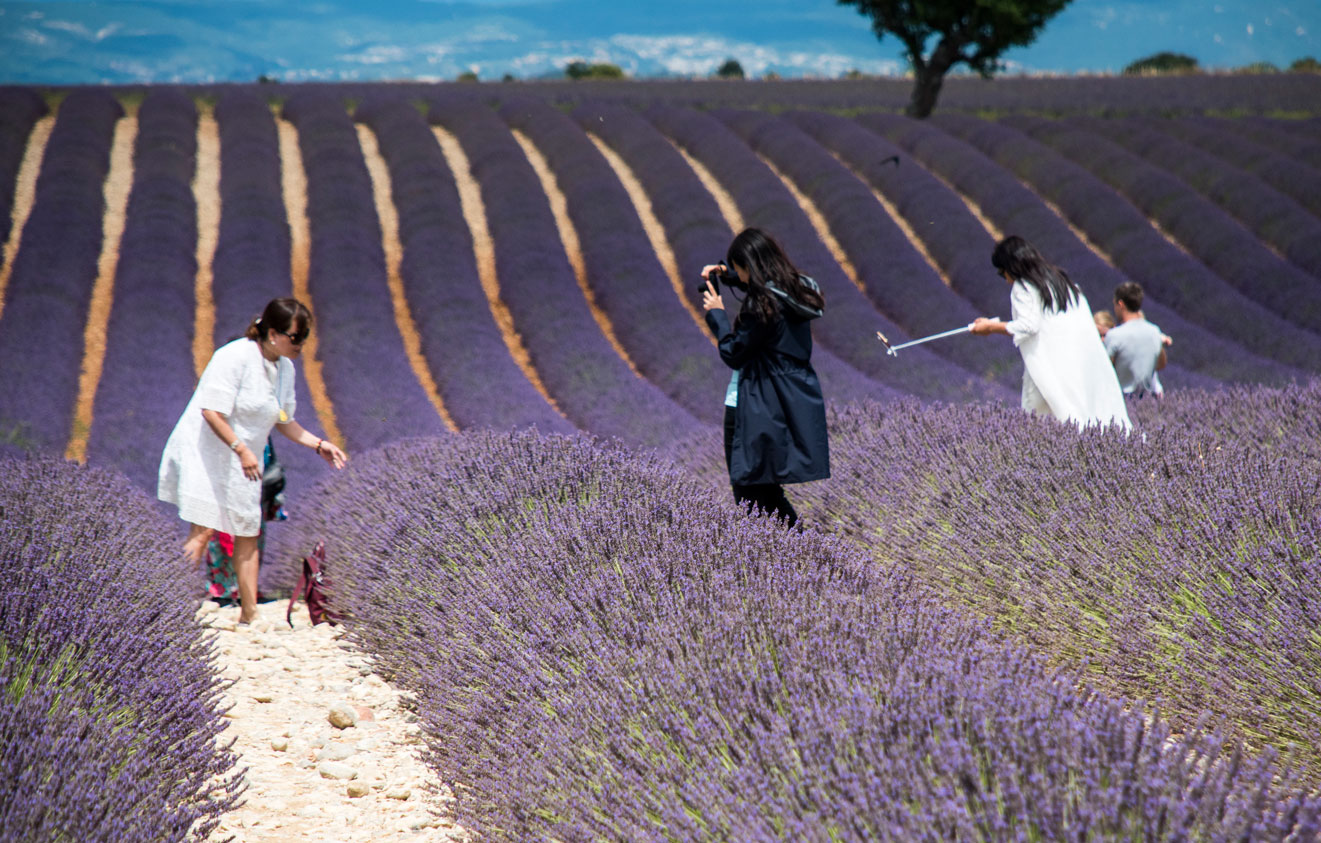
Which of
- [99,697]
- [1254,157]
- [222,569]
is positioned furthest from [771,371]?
[1254,157]

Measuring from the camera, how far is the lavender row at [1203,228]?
10000mm

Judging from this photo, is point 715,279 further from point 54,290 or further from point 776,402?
point 54,290

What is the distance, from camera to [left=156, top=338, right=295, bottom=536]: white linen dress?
3.69 m

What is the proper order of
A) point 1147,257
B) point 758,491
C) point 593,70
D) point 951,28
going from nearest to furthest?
point 758,491 < point 1147,257 < point 951,28 < point 593,70

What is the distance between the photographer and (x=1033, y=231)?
1147cm

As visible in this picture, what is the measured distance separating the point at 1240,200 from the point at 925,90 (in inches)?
284

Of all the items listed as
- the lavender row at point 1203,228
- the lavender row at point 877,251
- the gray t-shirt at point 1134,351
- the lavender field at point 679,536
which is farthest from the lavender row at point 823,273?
the lavender row at point 1203,228

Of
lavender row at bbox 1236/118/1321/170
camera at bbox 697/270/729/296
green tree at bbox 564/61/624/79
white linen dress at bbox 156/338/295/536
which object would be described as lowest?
white linen dress at bbox 156/338/295/536

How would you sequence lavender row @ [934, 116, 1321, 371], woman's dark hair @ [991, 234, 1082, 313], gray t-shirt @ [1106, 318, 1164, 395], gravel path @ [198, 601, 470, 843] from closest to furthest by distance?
gravel path @ [198, 601, 470, 843], woman's dark hair @ [991, 234, 1082, 313], gray t-shirt @ [1106, 318, 1164, 395], lavender row @ [934, 116, 1321, 371]

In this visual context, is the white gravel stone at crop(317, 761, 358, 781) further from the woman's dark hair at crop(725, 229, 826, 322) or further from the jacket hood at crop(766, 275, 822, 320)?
the jacket hood at crop(766, 275, 822, 320)

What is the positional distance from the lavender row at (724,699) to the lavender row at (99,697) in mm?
512

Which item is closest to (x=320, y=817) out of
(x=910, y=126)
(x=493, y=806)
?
(x=493, y=806)

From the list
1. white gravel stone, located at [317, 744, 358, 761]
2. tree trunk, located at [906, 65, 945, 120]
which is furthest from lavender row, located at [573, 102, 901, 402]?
tree trunk, located at [906, 65, 945, 120]

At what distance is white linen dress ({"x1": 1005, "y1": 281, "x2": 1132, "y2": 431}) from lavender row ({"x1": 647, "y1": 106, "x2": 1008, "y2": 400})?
227 centimetres
